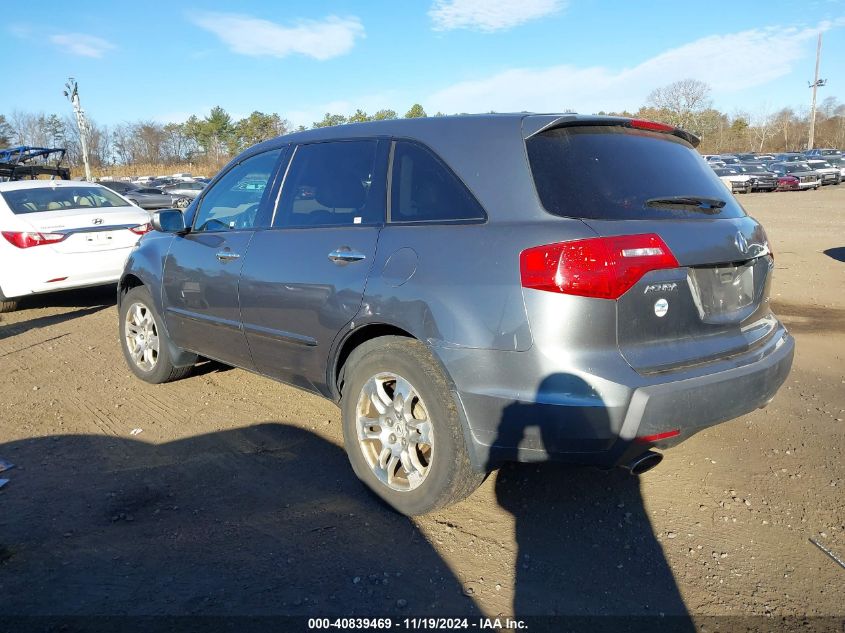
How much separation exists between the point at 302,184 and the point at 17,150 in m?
18.1

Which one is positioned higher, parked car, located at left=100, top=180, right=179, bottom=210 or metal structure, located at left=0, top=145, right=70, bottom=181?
metal structure, located at left=0, top=145, right=70, bottom=181

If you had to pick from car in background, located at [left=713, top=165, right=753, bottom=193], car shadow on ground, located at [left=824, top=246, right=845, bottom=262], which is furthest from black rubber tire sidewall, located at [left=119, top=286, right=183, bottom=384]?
car in background, located at [left=713, top=165, right=753, bottom=193]

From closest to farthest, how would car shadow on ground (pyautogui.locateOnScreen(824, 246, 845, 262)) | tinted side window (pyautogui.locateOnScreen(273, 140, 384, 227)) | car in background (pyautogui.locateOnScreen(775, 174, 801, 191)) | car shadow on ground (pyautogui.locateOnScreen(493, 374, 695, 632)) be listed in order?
car shadow on ground (pyautogui.locateOnScreen(493, 374, 695, 632)) → tinted side window (pyautogui.locateOnScreen(273, 140, 384, 227)) → car shadow on ground (pyautogui.locateOnScreen(824, 246, 845, 262)) → car in background (pyautogui.locateOnScreen(775, 174, 801, 191))

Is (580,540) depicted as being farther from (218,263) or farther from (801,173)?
(801,173)

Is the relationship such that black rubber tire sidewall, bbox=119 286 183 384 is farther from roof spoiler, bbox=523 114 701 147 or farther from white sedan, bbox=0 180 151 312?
roof spoiler, bbox=523 114 701 147

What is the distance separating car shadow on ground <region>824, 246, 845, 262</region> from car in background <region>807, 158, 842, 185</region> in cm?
2992

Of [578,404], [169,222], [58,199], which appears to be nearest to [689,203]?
[578,404]

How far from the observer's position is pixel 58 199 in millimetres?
8383

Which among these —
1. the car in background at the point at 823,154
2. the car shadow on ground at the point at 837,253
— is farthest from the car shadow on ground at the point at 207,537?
the car in background at the point at 823,154

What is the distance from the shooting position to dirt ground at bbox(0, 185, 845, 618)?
265 cm

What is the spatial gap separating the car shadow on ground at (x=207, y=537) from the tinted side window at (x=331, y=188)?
1.41 m

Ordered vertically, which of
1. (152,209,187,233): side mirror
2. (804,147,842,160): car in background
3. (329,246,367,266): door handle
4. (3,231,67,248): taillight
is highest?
(804,147,842,160): car in background

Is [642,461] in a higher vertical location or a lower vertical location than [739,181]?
lower

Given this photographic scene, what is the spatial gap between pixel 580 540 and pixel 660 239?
4.59 feet
